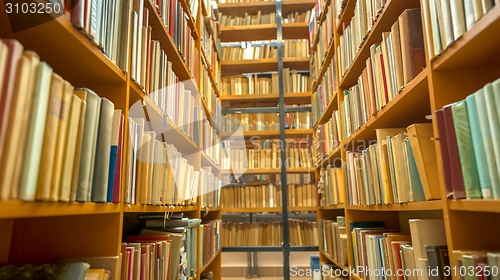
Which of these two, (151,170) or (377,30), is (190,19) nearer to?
(377,30)

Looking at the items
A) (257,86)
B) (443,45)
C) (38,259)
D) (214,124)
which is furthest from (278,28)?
(38,259)

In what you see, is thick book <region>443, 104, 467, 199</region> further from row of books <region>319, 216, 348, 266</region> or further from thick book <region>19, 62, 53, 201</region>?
row of books <region>319, 216, 348, 266</region>

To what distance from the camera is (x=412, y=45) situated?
1.19 meters

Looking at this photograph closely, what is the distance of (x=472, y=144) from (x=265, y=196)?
2695 millimetres

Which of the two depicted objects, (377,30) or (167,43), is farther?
(167,43)

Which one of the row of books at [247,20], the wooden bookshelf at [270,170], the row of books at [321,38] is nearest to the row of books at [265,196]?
the wooden bookshelf at [270,170]

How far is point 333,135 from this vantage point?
8.22ft

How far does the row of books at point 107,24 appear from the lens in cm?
78

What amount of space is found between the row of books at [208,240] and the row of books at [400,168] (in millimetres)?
1111

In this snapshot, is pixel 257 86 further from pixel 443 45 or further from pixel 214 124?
pixel 443 45

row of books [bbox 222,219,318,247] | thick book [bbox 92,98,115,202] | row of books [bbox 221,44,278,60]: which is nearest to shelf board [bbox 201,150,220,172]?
row of books [bbox 222,219,318,247]

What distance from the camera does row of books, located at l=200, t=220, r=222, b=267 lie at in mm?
2305

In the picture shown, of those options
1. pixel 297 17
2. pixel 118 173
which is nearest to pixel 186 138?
pixel 118 173

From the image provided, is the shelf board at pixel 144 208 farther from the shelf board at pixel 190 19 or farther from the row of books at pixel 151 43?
the shelf board at pixel 190 19
